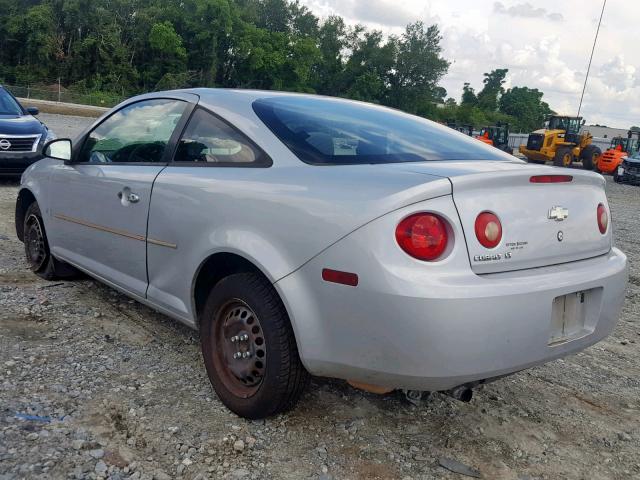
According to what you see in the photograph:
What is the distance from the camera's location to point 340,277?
235 centimetres

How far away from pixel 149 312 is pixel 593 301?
2835 mm

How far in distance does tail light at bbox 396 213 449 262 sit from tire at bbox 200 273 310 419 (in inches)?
25.6

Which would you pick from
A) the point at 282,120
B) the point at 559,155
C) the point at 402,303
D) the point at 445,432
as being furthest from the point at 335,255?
the point at 559,155

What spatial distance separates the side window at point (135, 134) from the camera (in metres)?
3.48

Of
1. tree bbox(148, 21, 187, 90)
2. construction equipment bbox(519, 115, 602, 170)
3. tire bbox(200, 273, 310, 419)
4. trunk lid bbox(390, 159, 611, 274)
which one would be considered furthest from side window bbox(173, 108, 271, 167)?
tree bbox(148, 21, 187, 90)

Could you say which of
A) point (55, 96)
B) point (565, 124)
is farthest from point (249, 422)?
point (55, 96)

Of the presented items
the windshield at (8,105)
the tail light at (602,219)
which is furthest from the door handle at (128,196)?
the windshield at (8,105)

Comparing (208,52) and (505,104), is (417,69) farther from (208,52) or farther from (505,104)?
(505,104)

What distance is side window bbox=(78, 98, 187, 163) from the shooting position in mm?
3477

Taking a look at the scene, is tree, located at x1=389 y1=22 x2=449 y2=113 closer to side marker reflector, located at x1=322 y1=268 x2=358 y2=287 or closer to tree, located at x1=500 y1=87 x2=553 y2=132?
tree, located at x1=500 y1=87 x2=553 y2=132

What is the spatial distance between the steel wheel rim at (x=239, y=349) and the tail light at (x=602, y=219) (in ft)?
5.45

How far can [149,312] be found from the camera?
13.9 feet

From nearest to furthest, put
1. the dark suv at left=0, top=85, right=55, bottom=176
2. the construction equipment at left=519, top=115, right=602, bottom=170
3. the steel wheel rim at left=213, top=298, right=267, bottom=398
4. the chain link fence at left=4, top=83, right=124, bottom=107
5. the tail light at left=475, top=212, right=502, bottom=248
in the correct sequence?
1. the tail light at left=475, top=212, right=502, bottom=248
2. the steel wheel rim at left=213, top=298, right=267, bottom=398
3. the dark suv at left=0, top=85, right=55, bottom=176
4. the construction equipment at left=519, top=115, right=602, bottom=170
5. the chain link fence at left=4, top=83, right=124, bottom=107

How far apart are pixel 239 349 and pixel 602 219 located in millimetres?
1830
